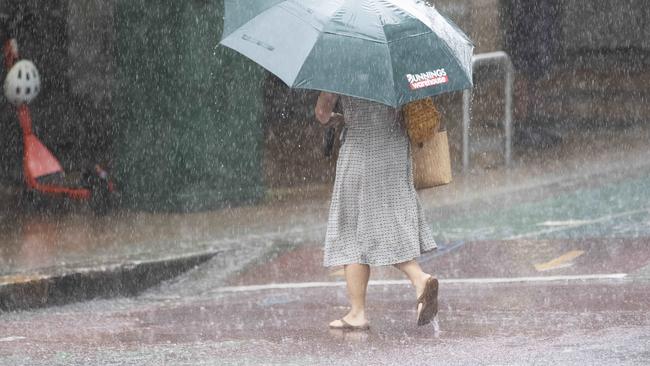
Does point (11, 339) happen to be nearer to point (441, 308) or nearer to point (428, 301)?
point (428, 301)

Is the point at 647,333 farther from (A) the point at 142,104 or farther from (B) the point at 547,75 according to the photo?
(B) the point at 547,75

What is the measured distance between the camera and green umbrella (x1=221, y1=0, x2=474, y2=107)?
24.3ft

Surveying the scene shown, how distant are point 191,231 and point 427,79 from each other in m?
4.78

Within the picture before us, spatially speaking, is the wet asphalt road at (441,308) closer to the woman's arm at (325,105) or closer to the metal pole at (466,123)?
the woman's arm at (325,105)

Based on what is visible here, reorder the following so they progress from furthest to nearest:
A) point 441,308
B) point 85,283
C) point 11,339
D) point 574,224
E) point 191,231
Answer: point 191,231
point 574,224
point 85,283
point 441,308
point 11,339

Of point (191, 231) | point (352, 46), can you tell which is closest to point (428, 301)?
point (352, 46)

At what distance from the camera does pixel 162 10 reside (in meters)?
12.7

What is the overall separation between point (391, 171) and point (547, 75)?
1121 cm

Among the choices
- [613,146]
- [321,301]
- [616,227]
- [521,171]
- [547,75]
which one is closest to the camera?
[321,301]

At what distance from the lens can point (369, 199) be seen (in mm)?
8031

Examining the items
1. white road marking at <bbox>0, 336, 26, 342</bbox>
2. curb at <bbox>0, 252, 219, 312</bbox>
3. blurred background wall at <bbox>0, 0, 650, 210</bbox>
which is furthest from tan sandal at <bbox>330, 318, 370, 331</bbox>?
blurred background wall at <bbox>0, 0, 650, 210</bbox>

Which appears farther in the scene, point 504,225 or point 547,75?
point 547,75

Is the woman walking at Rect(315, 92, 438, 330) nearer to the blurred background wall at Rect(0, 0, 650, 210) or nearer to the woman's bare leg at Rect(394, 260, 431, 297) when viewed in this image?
the woman's bare leg at Rect(394, 260, 431, 297)

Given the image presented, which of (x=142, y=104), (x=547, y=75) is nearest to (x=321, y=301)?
(x=142, y=104)
